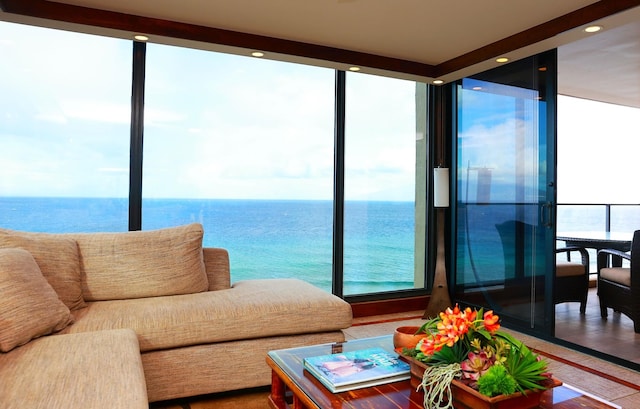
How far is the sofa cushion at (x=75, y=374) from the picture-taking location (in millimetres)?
1416

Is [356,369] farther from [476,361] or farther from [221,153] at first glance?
[221,153]

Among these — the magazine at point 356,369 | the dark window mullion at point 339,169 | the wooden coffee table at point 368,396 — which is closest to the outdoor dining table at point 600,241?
the dark window mullion at point 339,169

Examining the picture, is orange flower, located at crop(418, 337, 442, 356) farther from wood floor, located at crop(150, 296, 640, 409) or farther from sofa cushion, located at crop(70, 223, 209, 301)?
sofa cushion, located at crop(70, 223, 209, 301)

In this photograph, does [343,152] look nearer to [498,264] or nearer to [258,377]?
[498,264]

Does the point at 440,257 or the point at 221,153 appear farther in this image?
the point at 440,257

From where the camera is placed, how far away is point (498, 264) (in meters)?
4.02

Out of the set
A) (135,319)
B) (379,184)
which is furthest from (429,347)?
(379,184)

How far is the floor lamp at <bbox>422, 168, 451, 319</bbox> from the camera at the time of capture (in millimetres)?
4195

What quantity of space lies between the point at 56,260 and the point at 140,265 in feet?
1.48

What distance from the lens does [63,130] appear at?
3.37 metres

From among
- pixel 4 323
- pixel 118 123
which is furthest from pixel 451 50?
pixel 4 323

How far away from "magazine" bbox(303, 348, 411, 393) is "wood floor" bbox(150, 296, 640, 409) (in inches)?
28.9

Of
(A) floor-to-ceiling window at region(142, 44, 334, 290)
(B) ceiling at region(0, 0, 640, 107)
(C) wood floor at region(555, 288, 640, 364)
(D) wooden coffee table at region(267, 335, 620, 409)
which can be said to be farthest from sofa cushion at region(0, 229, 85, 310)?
(C) wood floor at region(555, 288, 640, 364)

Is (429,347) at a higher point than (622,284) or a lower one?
higher
